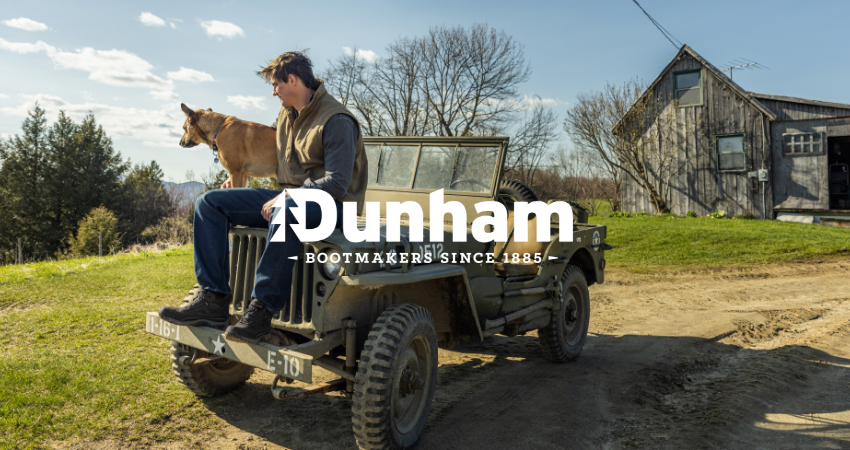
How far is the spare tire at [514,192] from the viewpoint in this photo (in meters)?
5.45

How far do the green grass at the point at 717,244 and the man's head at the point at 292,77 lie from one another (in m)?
9.58

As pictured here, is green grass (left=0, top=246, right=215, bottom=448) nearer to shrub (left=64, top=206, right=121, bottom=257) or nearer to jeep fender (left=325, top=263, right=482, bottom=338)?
jeep fender (left=325, top=263, right=482, bottom=338)

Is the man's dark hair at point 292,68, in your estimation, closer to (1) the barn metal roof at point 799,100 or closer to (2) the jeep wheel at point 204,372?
(2) the jeep wheel at point 204,372

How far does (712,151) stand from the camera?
19.8 m

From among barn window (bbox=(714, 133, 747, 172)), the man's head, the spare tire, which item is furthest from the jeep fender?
barn window (bbox=(714, 133, 747, 172))

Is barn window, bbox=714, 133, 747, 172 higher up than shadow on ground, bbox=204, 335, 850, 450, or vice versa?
barn window, bbox=714, 133, 747, 172

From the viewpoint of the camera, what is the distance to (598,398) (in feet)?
14.1

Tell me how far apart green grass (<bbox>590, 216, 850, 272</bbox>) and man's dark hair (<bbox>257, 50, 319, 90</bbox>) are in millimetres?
9598

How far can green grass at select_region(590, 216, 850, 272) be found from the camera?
38.8 ft

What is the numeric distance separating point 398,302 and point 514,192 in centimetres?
233

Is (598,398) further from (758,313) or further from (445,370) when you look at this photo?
(758,313)

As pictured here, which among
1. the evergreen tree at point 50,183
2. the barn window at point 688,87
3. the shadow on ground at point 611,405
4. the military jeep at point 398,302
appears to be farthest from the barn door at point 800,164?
the evergreen tree at point 50,183

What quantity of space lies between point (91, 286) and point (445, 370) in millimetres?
7109

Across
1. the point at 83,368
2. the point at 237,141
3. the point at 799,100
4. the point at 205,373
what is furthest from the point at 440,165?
the point at 799,100
